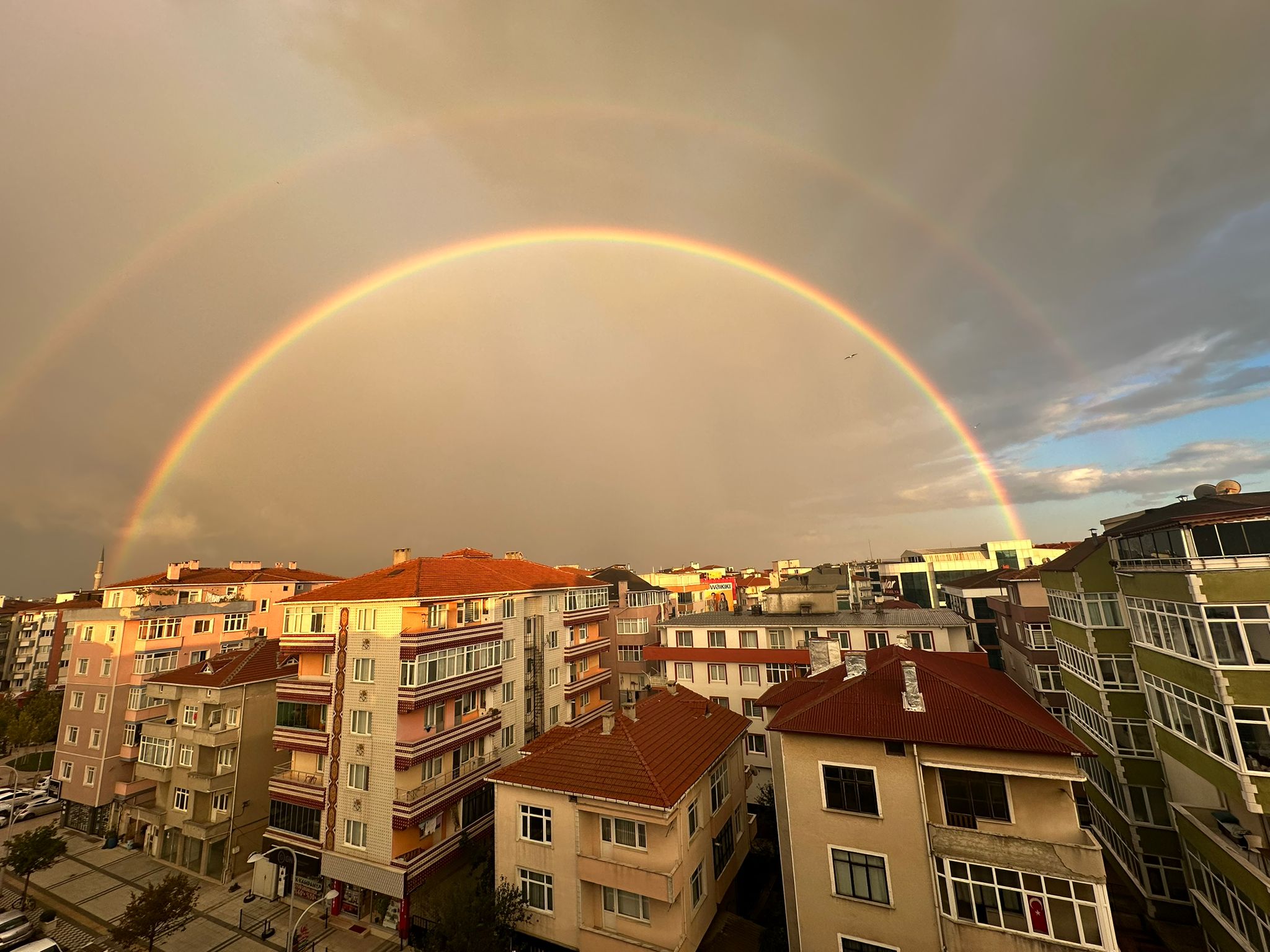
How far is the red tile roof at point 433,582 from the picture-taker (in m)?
31.3

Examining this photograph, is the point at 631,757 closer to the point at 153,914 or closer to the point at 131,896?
the point at 153,914

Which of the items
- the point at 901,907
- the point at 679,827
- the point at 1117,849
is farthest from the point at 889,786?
the point at 1117,849

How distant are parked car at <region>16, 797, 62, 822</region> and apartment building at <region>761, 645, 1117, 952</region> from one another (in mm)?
62698

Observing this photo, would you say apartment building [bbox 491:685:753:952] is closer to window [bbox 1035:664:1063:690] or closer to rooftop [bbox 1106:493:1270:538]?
rooftop [bbox 1106:493:1270:538]

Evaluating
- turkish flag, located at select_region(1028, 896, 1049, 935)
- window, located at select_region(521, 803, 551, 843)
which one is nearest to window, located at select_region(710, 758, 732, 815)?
window, located at select_region(521, 803, 551, 843)

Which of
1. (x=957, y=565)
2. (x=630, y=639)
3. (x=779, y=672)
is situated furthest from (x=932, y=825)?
(x=957, y=565)

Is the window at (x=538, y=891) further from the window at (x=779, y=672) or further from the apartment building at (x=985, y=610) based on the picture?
the apartment building at (x=985, y=610)

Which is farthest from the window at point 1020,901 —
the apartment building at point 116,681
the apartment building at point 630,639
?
the apartment building at point 116,681

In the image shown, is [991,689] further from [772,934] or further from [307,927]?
[307,927]

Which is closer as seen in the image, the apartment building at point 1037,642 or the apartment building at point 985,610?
the apartment building at point 1037,642

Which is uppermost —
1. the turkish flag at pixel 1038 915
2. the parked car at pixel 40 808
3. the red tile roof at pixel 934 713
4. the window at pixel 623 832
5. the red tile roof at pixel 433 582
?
the red tile roof at pixel 433 582

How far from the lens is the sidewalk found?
27.4 m

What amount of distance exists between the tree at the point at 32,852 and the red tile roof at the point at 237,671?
9850mm

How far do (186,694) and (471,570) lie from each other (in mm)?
21891
